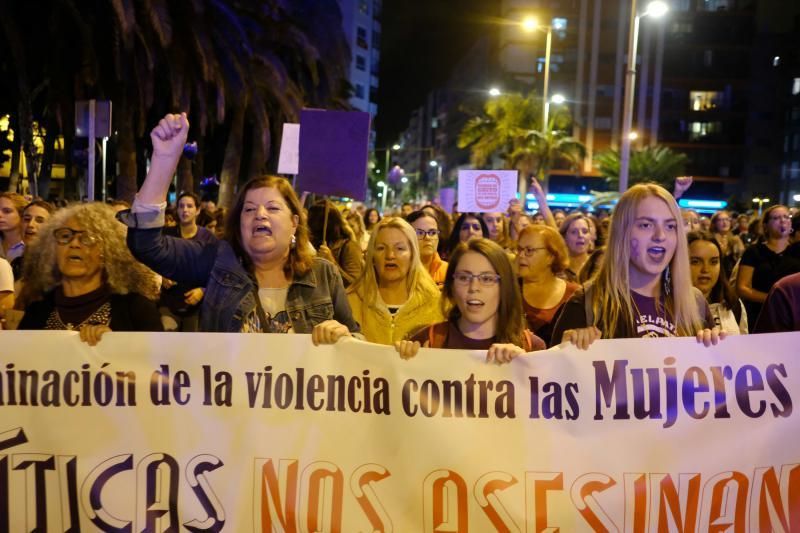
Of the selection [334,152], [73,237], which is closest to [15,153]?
[334,152]

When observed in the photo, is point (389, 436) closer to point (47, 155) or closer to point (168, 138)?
point (168, 138)

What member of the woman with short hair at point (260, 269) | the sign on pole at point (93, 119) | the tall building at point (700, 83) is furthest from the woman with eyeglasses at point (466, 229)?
the tall building at point (700, 83)

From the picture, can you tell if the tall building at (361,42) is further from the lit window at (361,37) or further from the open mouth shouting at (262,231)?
the open mouth shouting at (262,231)

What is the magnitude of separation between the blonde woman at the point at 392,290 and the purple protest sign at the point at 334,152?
1.37 metres

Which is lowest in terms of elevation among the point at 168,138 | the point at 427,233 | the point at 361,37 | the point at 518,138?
the point at 427,233

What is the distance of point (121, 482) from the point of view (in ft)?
10.7

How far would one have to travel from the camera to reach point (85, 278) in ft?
12.1

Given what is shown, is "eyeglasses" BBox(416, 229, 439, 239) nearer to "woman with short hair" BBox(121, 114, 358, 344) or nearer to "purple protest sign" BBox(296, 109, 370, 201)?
"purple protest sign" BBox(296, 109, 370, 201)

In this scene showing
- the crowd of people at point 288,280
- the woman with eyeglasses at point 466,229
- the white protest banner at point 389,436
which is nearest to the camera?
the white protest banner at point 389,436

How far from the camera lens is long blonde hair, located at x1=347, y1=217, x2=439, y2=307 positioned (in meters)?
4.96

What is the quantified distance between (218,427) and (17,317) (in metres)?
1.27

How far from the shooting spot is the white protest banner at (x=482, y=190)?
1123 cm

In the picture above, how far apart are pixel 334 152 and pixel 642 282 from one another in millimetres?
3433

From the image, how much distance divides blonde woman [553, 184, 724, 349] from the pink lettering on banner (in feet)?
25.1
